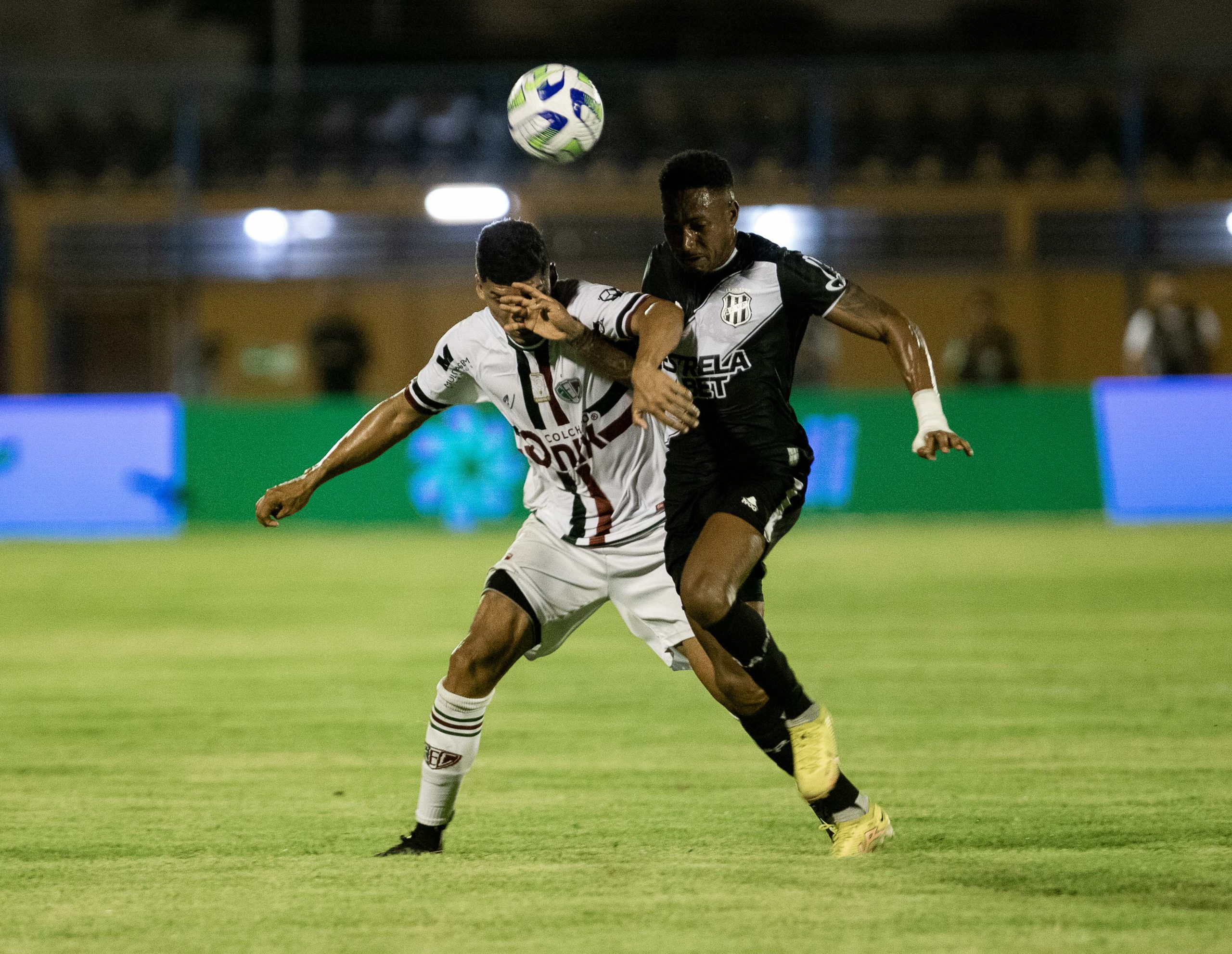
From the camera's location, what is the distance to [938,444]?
4688mm

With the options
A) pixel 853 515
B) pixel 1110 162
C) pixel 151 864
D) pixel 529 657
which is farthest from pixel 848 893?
pixel 1110 162

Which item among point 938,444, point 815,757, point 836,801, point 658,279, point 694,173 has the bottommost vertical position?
point 836,801

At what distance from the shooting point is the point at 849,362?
21.7 metres

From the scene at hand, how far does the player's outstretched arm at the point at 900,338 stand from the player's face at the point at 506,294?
90 centimetres

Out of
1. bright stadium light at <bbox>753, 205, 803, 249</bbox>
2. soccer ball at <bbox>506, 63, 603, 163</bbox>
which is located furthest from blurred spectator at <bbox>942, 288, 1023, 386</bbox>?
soccer ball at <bbox>506, 63, 603, 163</bbox>

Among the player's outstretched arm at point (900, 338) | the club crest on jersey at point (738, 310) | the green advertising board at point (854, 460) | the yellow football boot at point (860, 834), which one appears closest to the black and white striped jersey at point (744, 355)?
the club crest on jersey at point (738, 310)

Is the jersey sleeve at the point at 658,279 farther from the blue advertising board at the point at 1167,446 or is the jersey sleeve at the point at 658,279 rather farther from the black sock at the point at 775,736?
the blue advertising board at the point at 1167,446

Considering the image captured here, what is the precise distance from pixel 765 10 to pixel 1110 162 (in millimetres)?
10271

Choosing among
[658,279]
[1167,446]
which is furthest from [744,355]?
[1167,446]

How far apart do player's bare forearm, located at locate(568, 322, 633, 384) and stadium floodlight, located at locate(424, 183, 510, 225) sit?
49.5 feet

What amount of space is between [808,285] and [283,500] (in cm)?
182

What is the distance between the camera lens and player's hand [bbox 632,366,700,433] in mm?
4629

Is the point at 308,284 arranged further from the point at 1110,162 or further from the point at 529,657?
the point at 529,657

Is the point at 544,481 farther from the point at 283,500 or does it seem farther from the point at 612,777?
the point at 612,777
